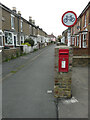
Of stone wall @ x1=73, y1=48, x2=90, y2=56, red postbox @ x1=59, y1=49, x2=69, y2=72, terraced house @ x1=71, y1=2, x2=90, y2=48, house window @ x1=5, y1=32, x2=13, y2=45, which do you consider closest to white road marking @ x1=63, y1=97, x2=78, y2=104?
red postbox @ x1=59, y1=49, x2=69, y2=72

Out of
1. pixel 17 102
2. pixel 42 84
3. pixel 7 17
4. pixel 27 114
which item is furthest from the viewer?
pixel 7 17

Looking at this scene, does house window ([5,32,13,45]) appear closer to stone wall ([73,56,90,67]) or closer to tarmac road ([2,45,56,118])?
stone wall ([73,56,90,67])

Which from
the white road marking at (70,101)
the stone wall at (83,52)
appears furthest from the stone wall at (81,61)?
the white road marking at (70,101)

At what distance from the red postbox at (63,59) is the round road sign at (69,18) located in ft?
3.29

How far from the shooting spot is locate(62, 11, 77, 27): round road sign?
401 cm

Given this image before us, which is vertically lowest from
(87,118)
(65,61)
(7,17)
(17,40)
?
(87,118)

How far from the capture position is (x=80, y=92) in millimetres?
4602

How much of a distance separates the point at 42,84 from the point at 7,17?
1546 cm

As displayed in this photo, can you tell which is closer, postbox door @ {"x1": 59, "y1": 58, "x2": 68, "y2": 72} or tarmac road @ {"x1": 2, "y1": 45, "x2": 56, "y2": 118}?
tarmac road @ {"x1": 2, "y1": 45, "x2": 56, "y2": 118}

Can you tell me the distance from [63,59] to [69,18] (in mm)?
1472

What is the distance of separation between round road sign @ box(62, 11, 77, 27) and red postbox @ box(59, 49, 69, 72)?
39.4 inches

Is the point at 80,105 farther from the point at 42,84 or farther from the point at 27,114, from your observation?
the point at 42,84

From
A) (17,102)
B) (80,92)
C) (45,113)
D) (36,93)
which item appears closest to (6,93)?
(17,102)

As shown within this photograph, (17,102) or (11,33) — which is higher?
(11,33)
